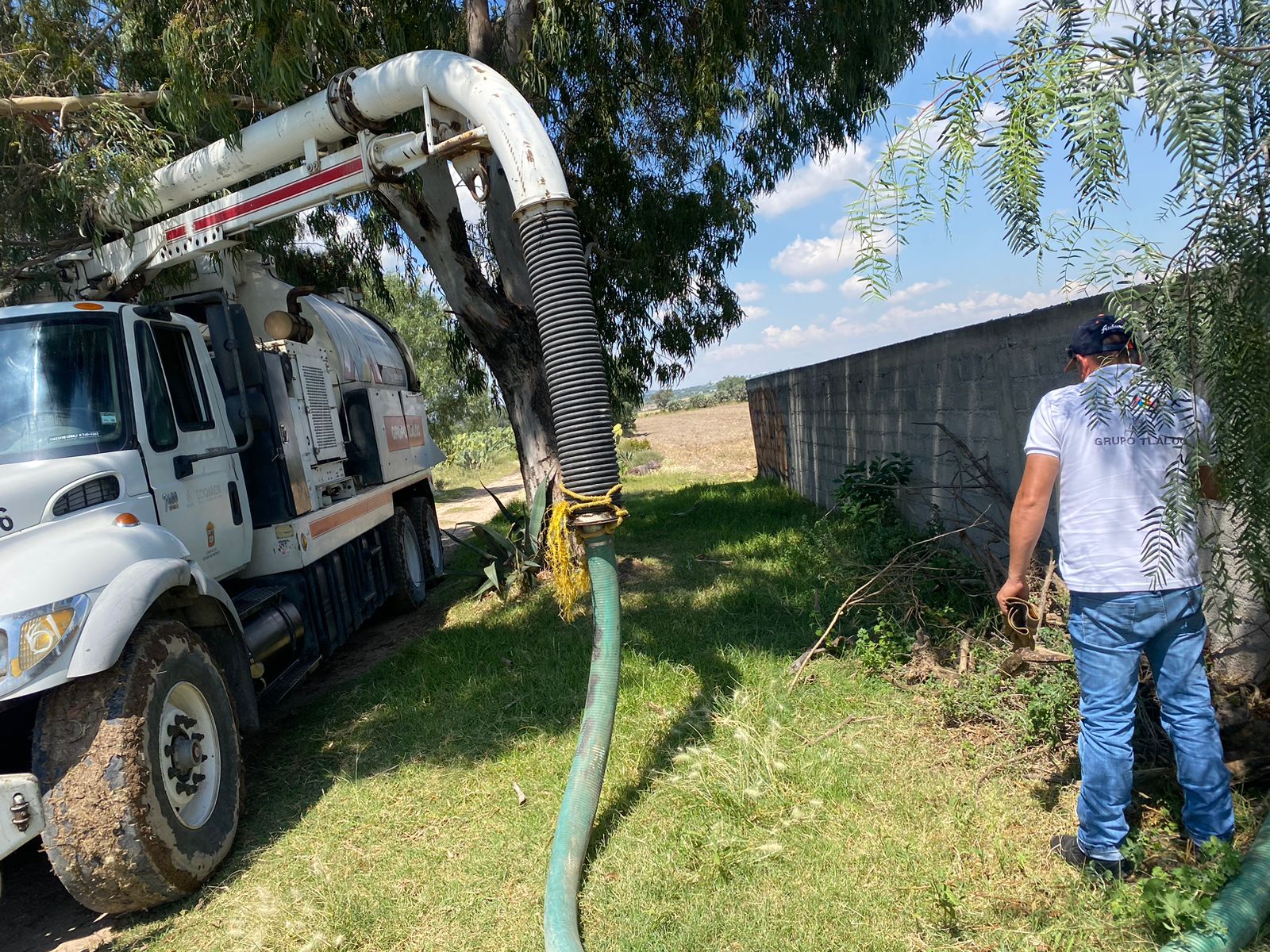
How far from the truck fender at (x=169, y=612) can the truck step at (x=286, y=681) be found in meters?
0.40

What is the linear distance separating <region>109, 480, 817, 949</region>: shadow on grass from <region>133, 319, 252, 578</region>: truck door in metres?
1.29

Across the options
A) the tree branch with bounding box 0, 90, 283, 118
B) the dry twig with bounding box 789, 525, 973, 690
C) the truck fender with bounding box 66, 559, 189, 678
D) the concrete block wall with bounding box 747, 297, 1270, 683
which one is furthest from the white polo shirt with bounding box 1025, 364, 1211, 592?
the tree branch with bounding box 0, 90, 283, 118

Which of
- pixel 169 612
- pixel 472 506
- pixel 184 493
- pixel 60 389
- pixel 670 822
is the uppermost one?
pixel 60 389

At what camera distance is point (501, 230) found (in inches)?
316

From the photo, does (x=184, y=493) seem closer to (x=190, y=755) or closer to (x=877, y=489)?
(x=190, y=755)

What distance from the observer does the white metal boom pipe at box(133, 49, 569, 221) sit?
3.91 m

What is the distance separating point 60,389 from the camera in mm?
4086

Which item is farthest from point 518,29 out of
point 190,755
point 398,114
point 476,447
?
point 476,447

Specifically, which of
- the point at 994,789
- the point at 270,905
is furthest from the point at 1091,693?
the point at 270,905

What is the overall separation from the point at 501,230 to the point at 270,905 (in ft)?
20.2

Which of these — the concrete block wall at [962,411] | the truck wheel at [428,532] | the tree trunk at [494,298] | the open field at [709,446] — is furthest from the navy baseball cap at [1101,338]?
the open field at [709,446]

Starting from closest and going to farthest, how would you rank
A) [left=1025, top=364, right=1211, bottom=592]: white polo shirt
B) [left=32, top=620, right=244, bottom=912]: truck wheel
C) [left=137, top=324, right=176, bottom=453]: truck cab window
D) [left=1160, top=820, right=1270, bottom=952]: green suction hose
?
1. [left=1160, top=820, right=1270, bottom=952]: green suction hose
2. [left=1025, top=364, right=1211, bottom=592]: white polo shirt
3. [left=32, top=620, right=244, bottom=912]: truck wheel
4. [left=137, top=324, right=176, bottom=453]: truck cab window

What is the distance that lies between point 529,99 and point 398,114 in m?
2.67

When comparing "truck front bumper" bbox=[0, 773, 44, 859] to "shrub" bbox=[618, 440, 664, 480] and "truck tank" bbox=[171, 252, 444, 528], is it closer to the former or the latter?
"truck tank" bbox=[171, 252, 444, 528]
